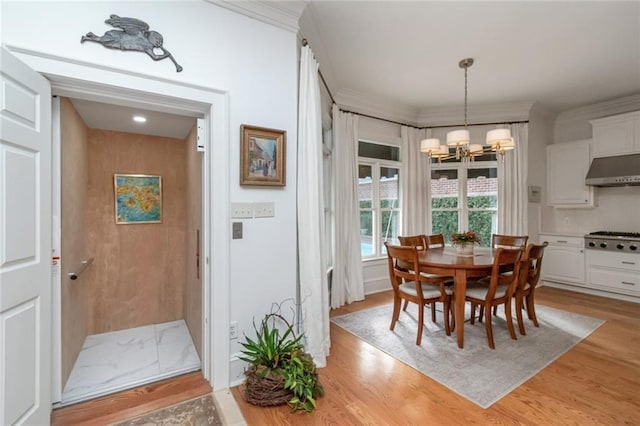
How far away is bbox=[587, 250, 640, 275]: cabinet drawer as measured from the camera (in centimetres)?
388

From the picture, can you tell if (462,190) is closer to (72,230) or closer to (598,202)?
(598,202)

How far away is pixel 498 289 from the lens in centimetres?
276

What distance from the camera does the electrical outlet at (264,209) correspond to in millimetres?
2158

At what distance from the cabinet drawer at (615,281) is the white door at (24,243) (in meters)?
6.10

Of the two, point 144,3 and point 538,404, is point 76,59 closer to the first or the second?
point 144,3

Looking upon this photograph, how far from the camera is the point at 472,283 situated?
118 inches

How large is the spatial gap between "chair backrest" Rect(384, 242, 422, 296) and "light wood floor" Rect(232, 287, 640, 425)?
0.71m

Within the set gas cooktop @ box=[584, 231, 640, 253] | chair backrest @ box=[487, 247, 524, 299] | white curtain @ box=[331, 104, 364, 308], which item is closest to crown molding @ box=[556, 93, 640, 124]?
gas cooktop @ box=[584, 231, 640, 253]

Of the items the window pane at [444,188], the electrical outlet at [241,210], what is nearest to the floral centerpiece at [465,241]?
the window pane at [444,188]

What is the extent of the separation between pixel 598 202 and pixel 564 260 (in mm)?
1048

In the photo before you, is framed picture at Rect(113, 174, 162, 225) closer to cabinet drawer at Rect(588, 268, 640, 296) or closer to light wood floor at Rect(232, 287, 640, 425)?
light wood floor at Rect(232, 287, 640, 425)

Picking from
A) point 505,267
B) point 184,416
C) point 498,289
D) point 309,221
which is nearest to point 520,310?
point 498,289

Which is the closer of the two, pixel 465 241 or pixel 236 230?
pixel 236 230

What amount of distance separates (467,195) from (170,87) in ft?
14.8
